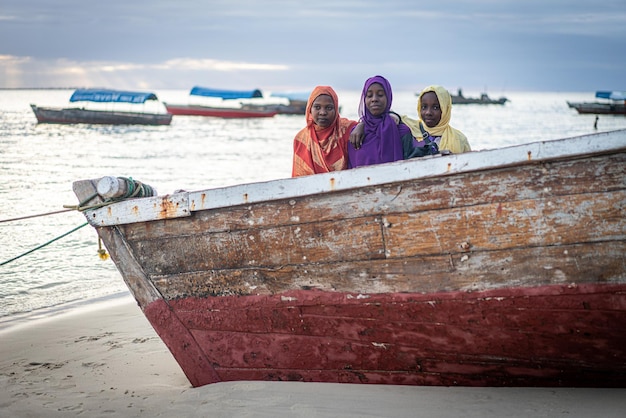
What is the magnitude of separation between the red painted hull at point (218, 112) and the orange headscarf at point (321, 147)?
169 ft

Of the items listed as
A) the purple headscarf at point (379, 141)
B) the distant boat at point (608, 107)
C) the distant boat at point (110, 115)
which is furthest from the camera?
the distant boat at point (608, 107)

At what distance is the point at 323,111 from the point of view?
13.5 ft

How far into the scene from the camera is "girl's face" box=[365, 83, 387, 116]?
13.4 ft

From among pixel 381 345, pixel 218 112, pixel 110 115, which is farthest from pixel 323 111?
pixel 218 112

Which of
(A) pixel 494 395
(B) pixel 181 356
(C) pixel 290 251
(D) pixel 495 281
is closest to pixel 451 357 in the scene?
(A) pixel 494 395

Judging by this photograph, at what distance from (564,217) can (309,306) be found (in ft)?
4.45

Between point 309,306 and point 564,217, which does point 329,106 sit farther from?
point 564,217

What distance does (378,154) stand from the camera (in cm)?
403

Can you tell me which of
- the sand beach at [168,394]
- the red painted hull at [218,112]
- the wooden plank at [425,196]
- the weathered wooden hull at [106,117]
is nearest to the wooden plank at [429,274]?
the wooden plank at [425,196]

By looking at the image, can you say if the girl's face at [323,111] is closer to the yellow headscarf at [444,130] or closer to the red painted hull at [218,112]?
the yellow headscarf at [444,130]

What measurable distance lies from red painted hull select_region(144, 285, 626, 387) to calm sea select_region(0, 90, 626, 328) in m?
1.45

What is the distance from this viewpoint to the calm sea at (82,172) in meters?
7.55

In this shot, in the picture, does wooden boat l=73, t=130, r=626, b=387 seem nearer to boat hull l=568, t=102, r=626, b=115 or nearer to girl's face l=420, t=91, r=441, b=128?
girl's face l=420, t=91, r=441, b=128

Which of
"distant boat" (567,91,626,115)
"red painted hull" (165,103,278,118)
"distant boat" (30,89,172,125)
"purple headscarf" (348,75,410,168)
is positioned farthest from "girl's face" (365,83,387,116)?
"distant boat" (567,91,626,115)
